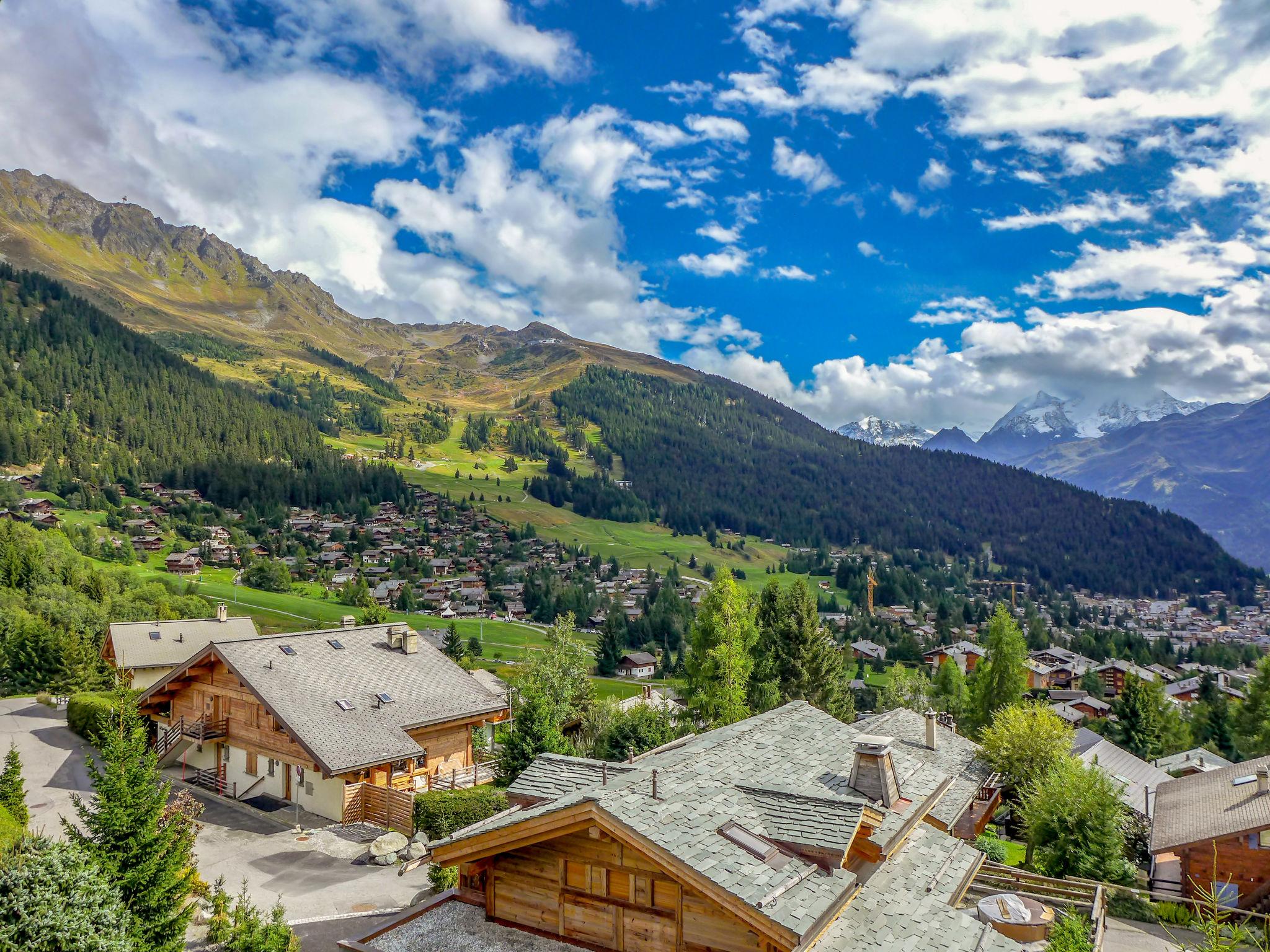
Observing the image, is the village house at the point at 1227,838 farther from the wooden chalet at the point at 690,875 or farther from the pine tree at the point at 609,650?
the pine tree at the point at 609,650

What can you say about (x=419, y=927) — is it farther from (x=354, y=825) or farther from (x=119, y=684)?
(x=354, y=825)

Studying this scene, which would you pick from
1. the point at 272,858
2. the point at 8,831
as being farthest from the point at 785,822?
the point at 272,858

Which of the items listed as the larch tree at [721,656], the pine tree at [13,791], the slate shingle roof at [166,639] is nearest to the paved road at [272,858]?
the pine tree at [13,791]

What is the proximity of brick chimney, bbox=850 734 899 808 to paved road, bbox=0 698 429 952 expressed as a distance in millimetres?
14660

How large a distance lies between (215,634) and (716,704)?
39825 mm

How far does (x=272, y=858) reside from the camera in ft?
88.1

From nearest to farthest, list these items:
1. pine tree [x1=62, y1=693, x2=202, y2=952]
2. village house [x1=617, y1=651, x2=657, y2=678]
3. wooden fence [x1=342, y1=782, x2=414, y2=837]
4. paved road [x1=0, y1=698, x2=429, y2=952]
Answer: pine tree [x1=62, y1=693, x2=202, y2=952] < paved road [x1=0, y1=698, x2=429, y2=952] < wooden fence [x1=342, y1=782, x2=414, y2=837] < village house [x1=617, y1=651, x2=657, y2=678]

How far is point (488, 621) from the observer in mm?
134625

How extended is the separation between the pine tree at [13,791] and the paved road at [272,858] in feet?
3.33

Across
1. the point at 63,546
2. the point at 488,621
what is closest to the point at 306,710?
the point at 63,546

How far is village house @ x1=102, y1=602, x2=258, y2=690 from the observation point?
5079cm

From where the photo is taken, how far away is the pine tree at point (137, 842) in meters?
14.6

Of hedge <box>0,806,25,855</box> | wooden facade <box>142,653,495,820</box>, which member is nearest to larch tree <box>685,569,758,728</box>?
wooden facade <box>142,653,495,820</box>

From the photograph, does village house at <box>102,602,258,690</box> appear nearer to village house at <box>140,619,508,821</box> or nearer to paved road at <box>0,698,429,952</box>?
village house at <box>140,619,508,821</box>
